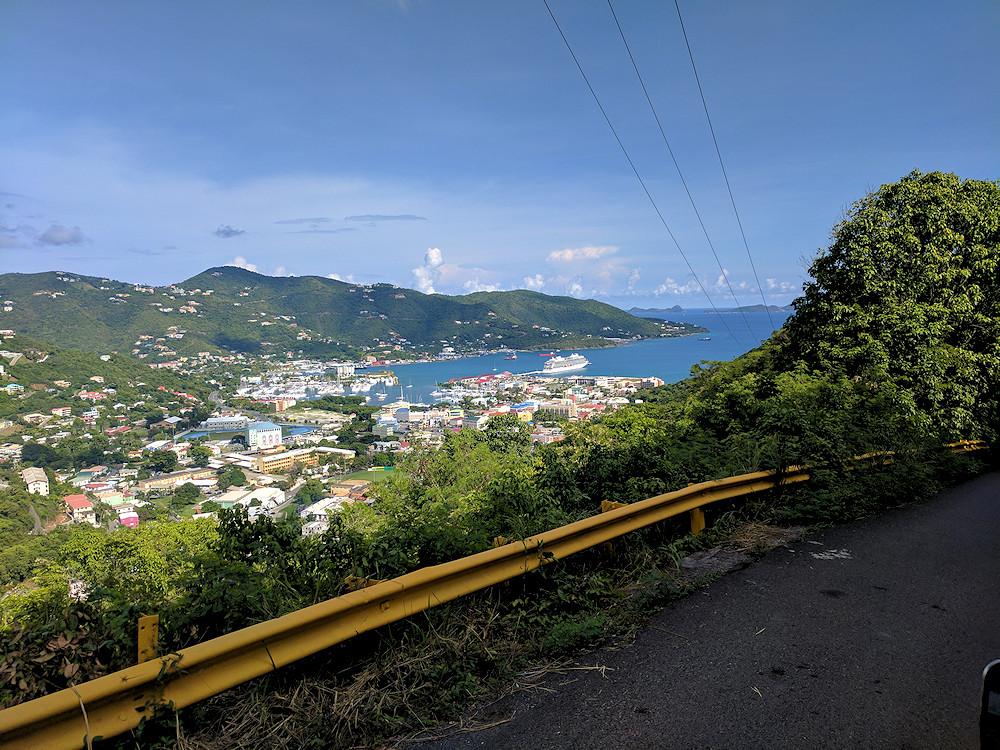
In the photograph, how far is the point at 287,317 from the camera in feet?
477

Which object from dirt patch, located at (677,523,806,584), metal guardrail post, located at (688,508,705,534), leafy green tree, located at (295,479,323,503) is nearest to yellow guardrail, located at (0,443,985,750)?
dirt patch, located at (677,523,806,584)

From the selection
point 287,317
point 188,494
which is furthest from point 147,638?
point 287,317

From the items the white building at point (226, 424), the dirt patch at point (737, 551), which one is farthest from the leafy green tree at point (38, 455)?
the dirt patch at point (737, 551)

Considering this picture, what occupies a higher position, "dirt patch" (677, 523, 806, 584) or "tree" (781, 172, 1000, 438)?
"tree" (781, 172, 1000, 438)

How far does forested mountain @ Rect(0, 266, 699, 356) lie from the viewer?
109375 mm

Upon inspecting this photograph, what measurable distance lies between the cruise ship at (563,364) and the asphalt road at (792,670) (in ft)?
229

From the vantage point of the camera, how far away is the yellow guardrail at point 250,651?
195 cm

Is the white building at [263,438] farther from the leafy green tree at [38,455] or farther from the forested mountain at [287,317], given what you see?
the forested mountain at [287,317]

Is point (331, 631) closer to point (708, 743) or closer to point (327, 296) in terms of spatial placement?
point (708, 743)

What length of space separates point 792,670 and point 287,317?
153 meters

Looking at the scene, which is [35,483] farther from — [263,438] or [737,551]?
[737,551]

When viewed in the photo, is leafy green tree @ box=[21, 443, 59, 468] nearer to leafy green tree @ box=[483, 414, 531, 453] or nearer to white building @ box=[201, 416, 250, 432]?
white building @ box=[201, 416, 250, 432]

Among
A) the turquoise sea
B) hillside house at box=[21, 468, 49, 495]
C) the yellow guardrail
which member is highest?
the yellow guardrail

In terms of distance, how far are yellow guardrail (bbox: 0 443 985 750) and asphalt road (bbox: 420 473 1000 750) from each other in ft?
2.07
